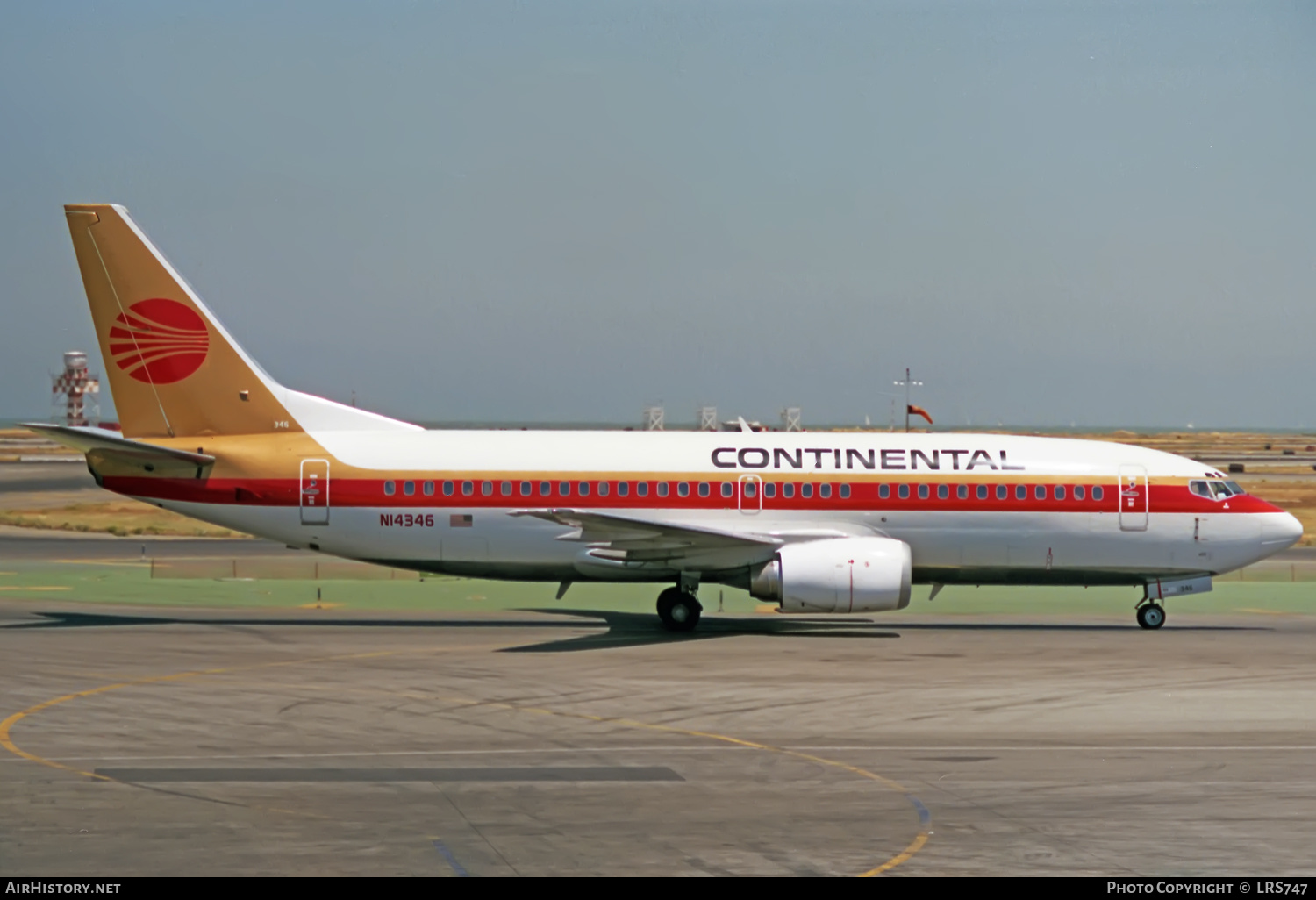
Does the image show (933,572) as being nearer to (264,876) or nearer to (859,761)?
(859,761)

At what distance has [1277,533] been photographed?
104ft

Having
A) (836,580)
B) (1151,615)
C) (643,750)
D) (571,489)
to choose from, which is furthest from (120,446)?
(1151,615)

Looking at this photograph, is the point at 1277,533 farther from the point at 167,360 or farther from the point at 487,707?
the point at 167,360

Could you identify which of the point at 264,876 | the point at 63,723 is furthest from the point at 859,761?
the point at 63,723

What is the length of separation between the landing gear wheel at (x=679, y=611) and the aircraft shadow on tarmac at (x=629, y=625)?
0.25 metres

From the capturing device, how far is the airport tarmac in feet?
43.3

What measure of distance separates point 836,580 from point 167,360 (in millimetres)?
15266

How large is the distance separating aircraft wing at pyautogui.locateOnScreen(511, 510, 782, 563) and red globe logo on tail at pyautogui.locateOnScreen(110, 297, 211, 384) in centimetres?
813

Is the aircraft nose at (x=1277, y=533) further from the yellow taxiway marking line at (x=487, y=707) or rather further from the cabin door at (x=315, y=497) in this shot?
the cabin door at (x=315, y=497)

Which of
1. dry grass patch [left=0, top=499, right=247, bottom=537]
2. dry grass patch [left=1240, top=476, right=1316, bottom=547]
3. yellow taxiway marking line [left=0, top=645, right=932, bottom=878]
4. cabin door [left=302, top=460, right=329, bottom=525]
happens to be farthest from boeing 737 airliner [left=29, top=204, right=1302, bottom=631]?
dry grass patch [left=1240, top=476, right=1316, bottom=547]

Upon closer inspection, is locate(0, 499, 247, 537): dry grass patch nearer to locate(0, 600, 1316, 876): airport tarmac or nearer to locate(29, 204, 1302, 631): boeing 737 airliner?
locate(29, 204, 1302, 631): boeing 737 airliner

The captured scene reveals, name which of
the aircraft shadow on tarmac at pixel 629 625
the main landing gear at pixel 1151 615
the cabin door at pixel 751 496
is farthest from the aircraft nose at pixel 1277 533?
the cabin door at pixel 751 496

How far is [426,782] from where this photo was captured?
1600 cm

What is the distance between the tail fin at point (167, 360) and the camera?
30.8 metres
